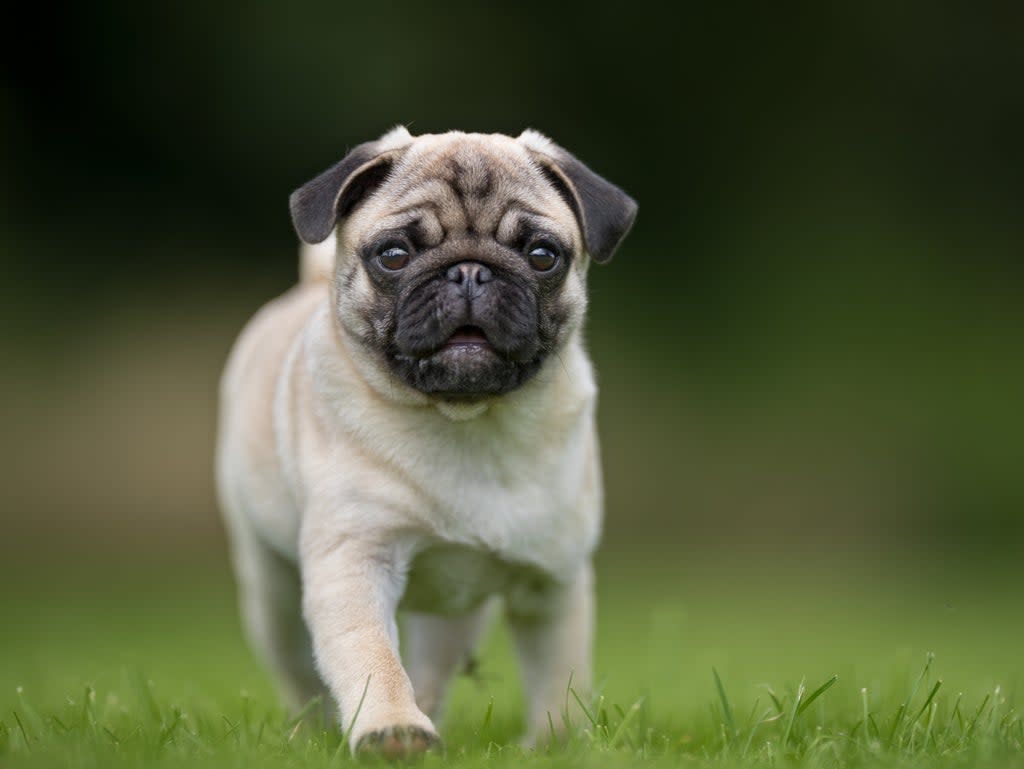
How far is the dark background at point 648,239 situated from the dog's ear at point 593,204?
7.72 m

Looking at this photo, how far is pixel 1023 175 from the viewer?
13.9 meters

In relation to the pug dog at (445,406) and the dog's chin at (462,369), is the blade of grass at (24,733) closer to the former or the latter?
the pug dog at (445,406)

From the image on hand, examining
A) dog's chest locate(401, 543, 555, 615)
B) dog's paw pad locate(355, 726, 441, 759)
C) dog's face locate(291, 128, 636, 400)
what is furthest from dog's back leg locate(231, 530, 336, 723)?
dog's paw pad locate(355, 726, 441, 759)

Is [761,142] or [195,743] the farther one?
[761,142]

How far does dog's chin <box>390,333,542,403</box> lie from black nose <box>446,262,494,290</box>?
0.49 ft

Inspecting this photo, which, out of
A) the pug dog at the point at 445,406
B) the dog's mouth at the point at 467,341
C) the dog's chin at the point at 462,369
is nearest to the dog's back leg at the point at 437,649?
the pug dog at the point at 445,406

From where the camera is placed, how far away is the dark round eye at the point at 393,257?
13.8 ft

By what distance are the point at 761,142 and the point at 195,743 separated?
1100 cm

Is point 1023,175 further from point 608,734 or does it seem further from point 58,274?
point 608,734

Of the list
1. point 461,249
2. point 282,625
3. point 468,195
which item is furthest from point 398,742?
point 282,625

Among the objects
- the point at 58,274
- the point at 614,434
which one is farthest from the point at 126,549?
the point at 614,434

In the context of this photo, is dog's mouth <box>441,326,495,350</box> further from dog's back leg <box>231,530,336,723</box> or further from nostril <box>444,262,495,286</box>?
dog's back leg <box>231,530,336,723</box>

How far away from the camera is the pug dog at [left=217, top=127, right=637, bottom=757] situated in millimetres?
4055

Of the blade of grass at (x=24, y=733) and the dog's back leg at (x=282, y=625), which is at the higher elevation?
the blade of grass at (x=24, y=733)
